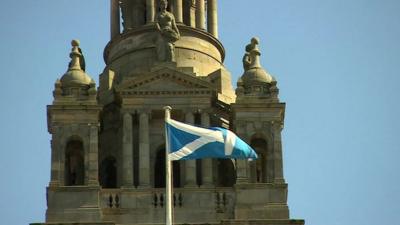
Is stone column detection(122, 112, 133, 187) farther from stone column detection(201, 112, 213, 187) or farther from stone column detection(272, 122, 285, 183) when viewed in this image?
stone column detection(272, 122, 285, 183)

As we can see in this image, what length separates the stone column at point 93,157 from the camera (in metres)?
72.9

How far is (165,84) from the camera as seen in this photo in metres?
75.2

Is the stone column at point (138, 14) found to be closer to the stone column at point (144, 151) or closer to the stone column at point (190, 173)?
the stone column at point (144, 151)

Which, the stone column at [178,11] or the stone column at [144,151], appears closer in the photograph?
the stone column at [144,151]

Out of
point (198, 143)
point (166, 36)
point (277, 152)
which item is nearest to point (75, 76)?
point (166, 36)

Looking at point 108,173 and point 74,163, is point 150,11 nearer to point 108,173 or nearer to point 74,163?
point 108,173

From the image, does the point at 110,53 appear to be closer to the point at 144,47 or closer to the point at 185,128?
the point at 144,47

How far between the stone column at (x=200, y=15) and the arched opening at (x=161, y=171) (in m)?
7.09

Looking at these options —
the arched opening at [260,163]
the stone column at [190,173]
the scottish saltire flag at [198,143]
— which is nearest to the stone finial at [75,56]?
the stone column at [190,173]

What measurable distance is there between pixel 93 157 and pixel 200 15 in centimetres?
1032

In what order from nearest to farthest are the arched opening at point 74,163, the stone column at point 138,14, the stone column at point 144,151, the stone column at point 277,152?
the stone column at point 277,152 → the stone column at point 144,151 → the arched opening at point 74,163 → the stone column at point 138,14

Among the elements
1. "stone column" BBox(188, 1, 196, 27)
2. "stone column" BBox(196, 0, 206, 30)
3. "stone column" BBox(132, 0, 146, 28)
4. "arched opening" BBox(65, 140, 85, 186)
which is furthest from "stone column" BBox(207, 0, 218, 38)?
"arched opening" BBox(65, 140, 85, 186)

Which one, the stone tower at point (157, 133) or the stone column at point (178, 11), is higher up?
the stone column at point (178, 11)

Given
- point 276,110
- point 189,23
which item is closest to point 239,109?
point 276,110
